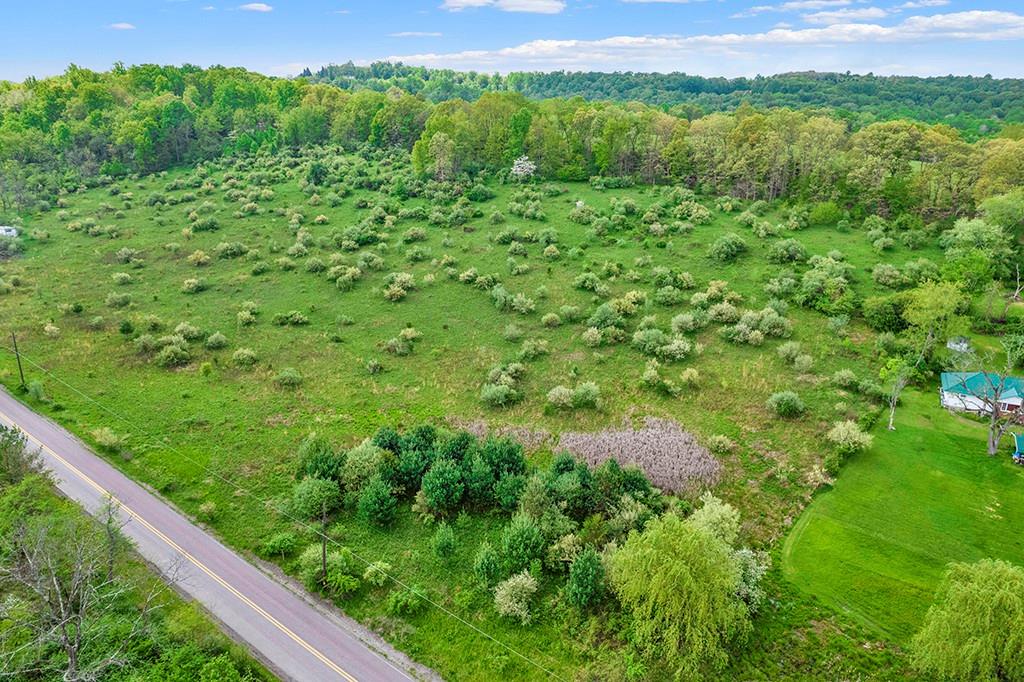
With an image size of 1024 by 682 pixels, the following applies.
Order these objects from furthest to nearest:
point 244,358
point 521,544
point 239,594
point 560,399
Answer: point 244,358 → point 560,399 → point 521,544 → point 239,594

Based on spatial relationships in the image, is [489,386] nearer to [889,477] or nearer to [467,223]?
[889,477]

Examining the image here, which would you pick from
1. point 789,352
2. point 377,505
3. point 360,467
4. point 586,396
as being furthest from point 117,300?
point 789,352

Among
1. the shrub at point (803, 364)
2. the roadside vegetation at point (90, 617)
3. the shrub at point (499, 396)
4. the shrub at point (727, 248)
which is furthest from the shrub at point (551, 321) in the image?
the roadside vegetation at point (90, 617)

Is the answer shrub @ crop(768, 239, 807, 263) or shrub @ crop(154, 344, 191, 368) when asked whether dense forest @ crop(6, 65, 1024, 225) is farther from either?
shrub @ crop(154, 344, 191, 368)

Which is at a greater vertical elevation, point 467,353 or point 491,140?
point 491,140

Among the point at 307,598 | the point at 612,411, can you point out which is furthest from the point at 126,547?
the point at 612,411

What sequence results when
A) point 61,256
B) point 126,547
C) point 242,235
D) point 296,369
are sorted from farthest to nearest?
point 242,235, point 61,256, point 296,369, point 126,547

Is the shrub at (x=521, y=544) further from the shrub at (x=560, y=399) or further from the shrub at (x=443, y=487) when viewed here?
the shrub at (x=560, y=399)

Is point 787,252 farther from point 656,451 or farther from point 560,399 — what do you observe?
point 656,451
